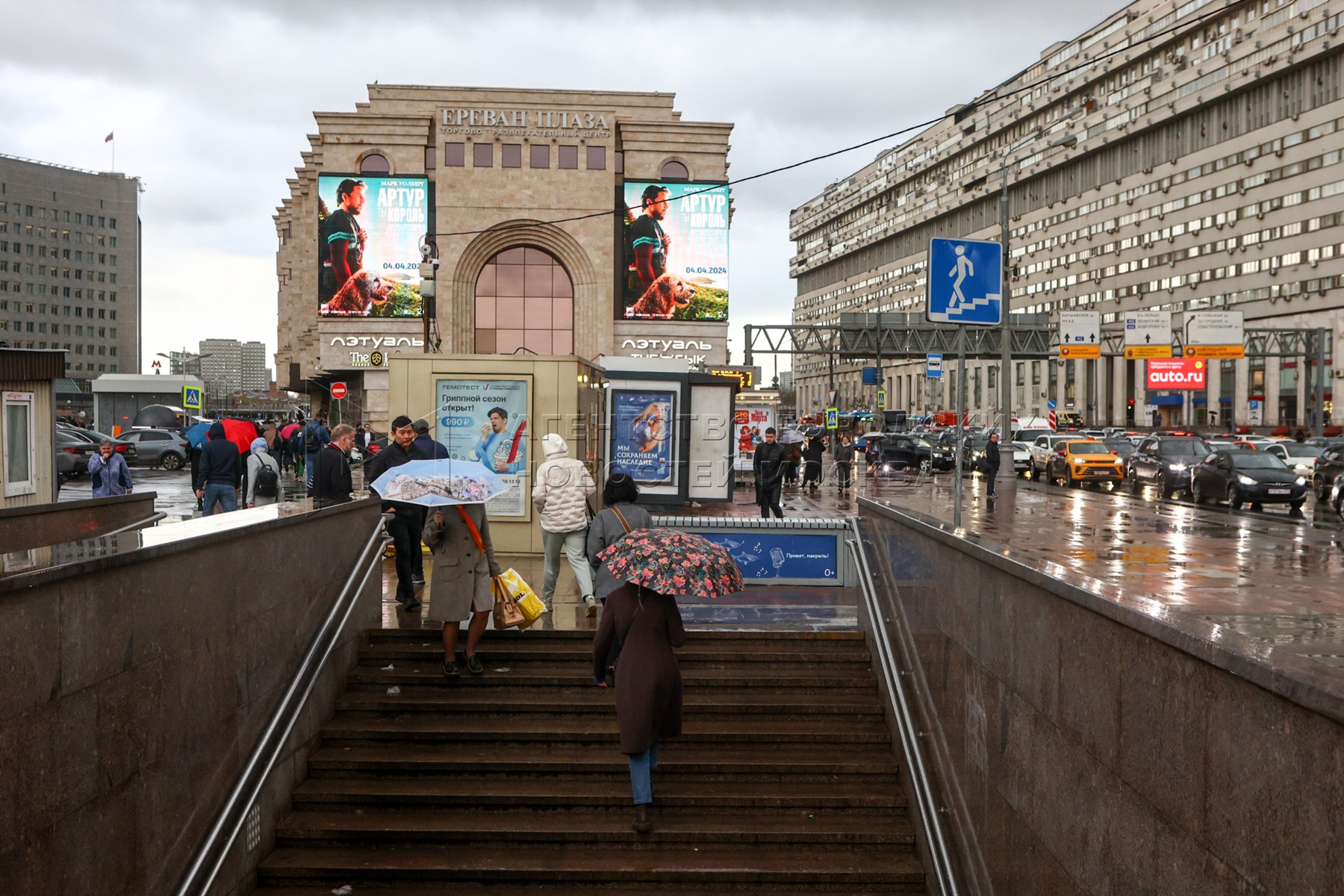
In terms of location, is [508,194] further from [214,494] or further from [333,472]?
[333,472]

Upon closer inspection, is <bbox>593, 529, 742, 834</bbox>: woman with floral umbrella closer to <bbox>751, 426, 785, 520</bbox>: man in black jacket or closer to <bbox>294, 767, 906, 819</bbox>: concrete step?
<bbox>294, 767, 906, 819</bbox>: concrete step

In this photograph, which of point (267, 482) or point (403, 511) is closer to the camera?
point (403, 511)

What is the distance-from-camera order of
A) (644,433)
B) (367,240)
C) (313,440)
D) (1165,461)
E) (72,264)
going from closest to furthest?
1. (644,433)
2. (313,440)
3. (1165,461)
4. (367,240)
5. (72,264)

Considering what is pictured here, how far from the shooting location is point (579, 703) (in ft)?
27.1

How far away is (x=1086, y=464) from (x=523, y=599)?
3149 cm

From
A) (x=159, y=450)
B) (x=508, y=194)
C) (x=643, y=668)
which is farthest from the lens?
(x=508, y=194)

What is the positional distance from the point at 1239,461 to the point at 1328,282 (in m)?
45.4

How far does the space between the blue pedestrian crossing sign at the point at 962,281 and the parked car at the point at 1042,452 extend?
103 ft

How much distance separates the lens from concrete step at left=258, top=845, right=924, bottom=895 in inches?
263

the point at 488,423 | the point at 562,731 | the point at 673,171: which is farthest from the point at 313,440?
the point at 673,171

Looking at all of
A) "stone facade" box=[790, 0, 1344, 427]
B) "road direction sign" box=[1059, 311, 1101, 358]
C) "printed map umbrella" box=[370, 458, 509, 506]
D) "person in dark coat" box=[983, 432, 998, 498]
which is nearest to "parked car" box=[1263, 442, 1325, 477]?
"person in dark coat" box=[983, 432, 998, 498]

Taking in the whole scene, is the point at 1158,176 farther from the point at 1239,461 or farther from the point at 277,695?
the point at 277,695

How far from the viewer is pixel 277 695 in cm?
714

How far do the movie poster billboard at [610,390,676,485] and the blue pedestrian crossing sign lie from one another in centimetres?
896
